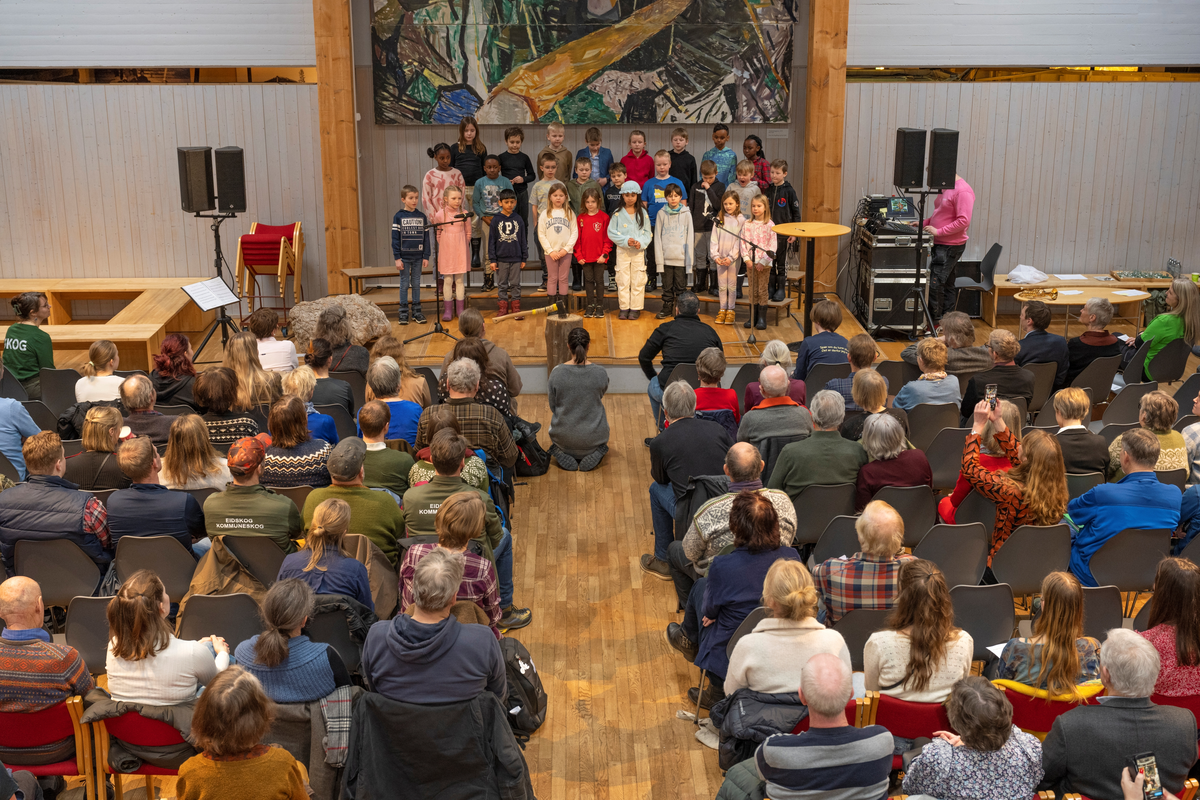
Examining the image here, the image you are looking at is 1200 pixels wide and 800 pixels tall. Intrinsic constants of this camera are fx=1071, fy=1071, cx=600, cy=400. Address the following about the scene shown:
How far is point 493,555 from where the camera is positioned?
16.1 feet

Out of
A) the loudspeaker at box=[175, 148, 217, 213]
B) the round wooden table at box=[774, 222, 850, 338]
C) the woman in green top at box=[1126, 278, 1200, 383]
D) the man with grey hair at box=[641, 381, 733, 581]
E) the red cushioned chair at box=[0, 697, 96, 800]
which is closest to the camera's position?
the red cushioned chair at box=[0, 697, 96, 800]

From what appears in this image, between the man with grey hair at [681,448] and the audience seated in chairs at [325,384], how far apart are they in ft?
6.39

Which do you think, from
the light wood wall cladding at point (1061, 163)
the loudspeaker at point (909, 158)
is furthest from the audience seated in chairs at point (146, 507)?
the light wood wall cladding at point (1061, 163)

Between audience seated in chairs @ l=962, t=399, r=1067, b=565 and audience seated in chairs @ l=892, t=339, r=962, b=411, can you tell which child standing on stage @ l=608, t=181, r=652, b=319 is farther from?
audience seated in chairs @ l=962, t=399, r=1067, b=565

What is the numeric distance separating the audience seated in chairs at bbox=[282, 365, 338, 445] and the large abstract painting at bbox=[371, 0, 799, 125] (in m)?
5.94

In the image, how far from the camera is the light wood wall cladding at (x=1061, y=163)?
10.9 m

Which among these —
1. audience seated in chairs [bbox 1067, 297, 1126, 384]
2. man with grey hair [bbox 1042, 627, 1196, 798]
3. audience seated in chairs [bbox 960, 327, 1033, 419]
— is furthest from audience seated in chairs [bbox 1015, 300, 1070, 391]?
man with grey hair [bbox 1042, 627, 1196, 798]

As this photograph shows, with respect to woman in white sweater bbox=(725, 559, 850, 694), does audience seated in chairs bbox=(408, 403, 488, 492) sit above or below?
above

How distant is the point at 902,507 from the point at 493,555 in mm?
1892

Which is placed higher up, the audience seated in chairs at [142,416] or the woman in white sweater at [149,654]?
the audience seated in chairs at [142,416]

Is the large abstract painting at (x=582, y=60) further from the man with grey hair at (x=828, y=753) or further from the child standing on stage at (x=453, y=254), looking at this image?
the man with grey hair at (x=828, y=753)

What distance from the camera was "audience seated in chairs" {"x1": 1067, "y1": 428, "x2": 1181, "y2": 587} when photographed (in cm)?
462

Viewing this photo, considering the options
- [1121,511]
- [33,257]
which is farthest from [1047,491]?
[33,257]

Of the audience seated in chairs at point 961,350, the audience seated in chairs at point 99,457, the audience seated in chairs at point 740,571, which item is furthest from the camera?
the audience seated in chairs at point 961,350
